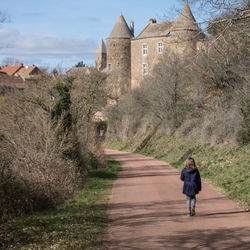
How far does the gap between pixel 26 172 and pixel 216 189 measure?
24.0 ft

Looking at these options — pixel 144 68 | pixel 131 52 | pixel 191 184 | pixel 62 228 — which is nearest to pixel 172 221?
pixel 191 184

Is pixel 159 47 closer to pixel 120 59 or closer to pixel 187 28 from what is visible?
pixel 120 59

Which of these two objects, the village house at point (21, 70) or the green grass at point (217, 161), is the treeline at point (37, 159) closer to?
the green grass at point (217, 161)

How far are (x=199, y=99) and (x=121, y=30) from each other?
28.8 meters

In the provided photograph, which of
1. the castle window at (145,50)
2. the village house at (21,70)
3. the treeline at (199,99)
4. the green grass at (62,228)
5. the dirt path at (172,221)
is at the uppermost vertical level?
the village house at (21,70)

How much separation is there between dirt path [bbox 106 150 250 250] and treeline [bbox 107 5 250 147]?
20.3 ft

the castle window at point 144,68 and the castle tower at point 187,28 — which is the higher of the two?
the castle window at point 144,68

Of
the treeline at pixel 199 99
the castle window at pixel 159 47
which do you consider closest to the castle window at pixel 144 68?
the castle window at pixel 159 47

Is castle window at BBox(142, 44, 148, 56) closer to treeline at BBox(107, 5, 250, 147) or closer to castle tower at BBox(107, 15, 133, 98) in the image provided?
castle tower at BBox(107, 15, 133, 98)

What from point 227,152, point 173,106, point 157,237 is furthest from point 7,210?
point 173,106

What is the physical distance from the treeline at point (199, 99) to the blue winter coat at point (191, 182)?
22.3 feet

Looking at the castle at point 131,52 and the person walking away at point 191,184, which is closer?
the person walking away at point 191,184

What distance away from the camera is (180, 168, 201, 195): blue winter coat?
10586 mm

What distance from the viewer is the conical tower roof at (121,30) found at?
181 feet
